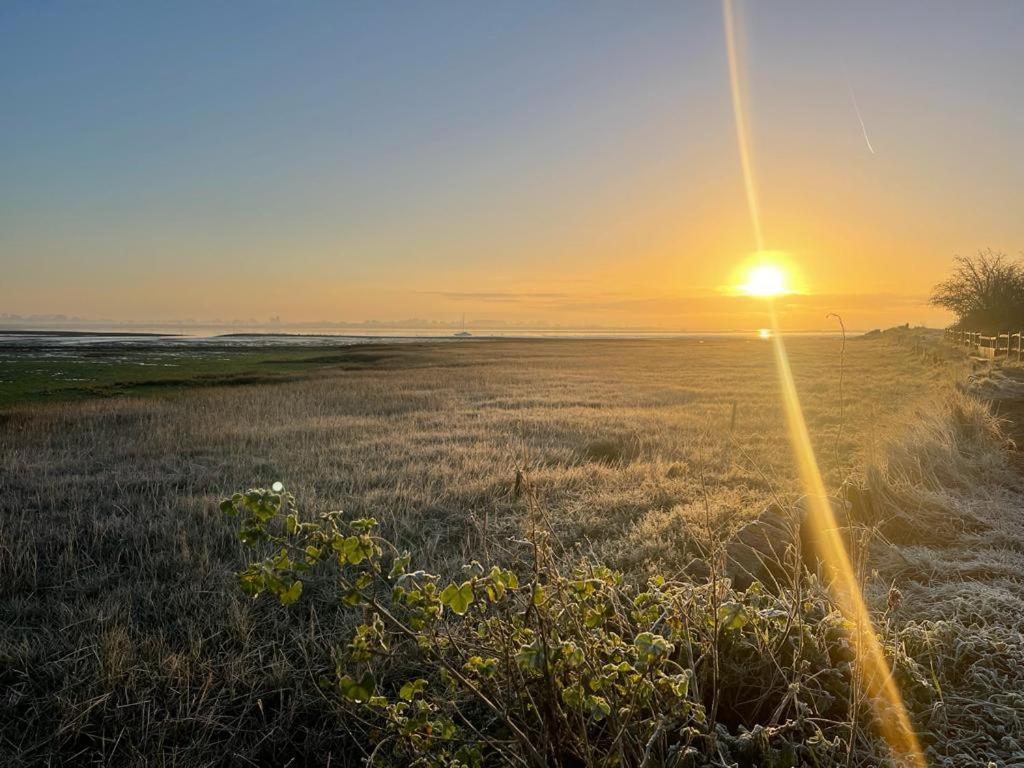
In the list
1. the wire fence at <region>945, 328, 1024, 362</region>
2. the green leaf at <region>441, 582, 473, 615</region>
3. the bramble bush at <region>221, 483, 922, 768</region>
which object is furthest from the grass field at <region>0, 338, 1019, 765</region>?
the wire fence at <region>945, 328, 1024, 362</region>

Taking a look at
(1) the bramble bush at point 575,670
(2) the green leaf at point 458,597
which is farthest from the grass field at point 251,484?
(2) the green leaf at point 458,597

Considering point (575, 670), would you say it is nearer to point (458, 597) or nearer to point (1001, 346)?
point (458, 597)

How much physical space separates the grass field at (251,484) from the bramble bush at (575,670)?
49 cm

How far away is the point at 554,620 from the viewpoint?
8.65ft

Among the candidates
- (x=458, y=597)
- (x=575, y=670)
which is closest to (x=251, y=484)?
(x=575, y=670)

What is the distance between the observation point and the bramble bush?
6.76 ft

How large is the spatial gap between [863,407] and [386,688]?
17483 millimetres

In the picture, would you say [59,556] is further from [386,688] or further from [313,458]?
[313,458]

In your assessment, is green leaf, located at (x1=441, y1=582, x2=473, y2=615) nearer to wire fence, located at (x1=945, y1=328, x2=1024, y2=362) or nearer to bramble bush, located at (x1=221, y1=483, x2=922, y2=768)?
bramble bush, located at (x1=221, y1=483, x2=922, y2=768)

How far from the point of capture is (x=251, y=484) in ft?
31.9

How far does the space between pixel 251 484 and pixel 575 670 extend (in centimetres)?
843

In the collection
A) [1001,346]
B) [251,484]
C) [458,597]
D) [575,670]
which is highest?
[1001,346]

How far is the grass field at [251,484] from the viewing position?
3.63 metres

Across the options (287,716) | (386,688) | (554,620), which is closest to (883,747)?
(554,620)
